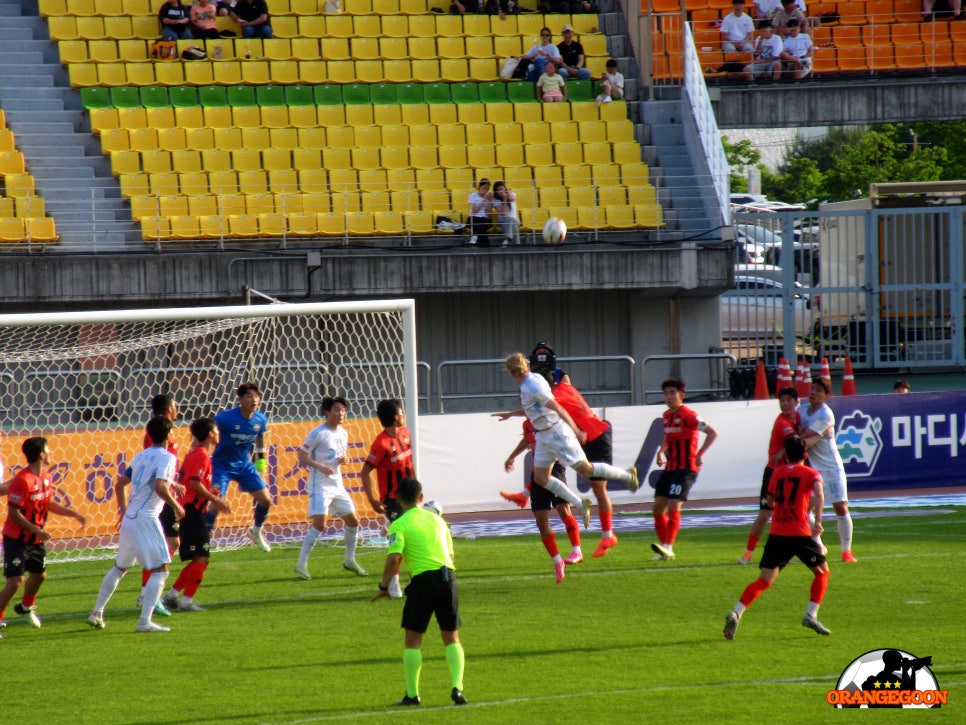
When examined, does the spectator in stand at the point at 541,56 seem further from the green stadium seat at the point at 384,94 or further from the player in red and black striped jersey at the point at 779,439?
the player in red and black striped jersey at the point at 779,439

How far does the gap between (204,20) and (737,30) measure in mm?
10736

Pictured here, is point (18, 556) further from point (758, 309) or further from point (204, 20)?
point (204, 20)

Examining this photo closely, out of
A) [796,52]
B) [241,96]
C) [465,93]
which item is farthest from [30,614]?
[796,52]

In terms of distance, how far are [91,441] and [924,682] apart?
11064 mm

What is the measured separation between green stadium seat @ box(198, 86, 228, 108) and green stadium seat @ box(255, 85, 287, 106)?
0.17 meters

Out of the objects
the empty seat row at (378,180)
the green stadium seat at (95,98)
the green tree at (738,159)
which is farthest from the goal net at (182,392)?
the green tree at (738,159)

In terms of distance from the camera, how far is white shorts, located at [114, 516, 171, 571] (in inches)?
410

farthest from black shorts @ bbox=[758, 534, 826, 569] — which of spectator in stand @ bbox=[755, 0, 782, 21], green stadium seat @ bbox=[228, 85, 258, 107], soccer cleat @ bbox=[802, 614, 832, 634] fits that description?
spectator in stand @ bbox=[755, 0, 782, 21]

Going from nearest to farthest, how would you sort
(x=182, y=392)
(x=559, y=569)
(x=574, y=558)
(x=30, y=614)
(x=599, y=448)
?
(x=30, y=614) → (x=559, y=569) → (x=574, y=558) → (x=599, y=448) → (x=182, y=392)

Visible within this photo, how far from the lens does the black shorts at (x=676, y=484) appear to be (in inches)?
518

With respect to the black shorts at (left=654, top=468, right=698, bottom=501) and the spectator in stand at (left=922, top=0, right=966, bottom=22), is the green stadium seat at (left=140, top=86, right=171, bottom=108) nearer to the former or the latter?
the black shorts at (left=654, top=468, right=698, bottom=501)

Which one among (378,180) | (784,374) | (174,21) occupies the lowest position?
(784,374)

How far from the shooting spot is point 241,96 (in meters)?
25.1

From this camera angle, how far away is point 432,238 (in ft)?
74.4
